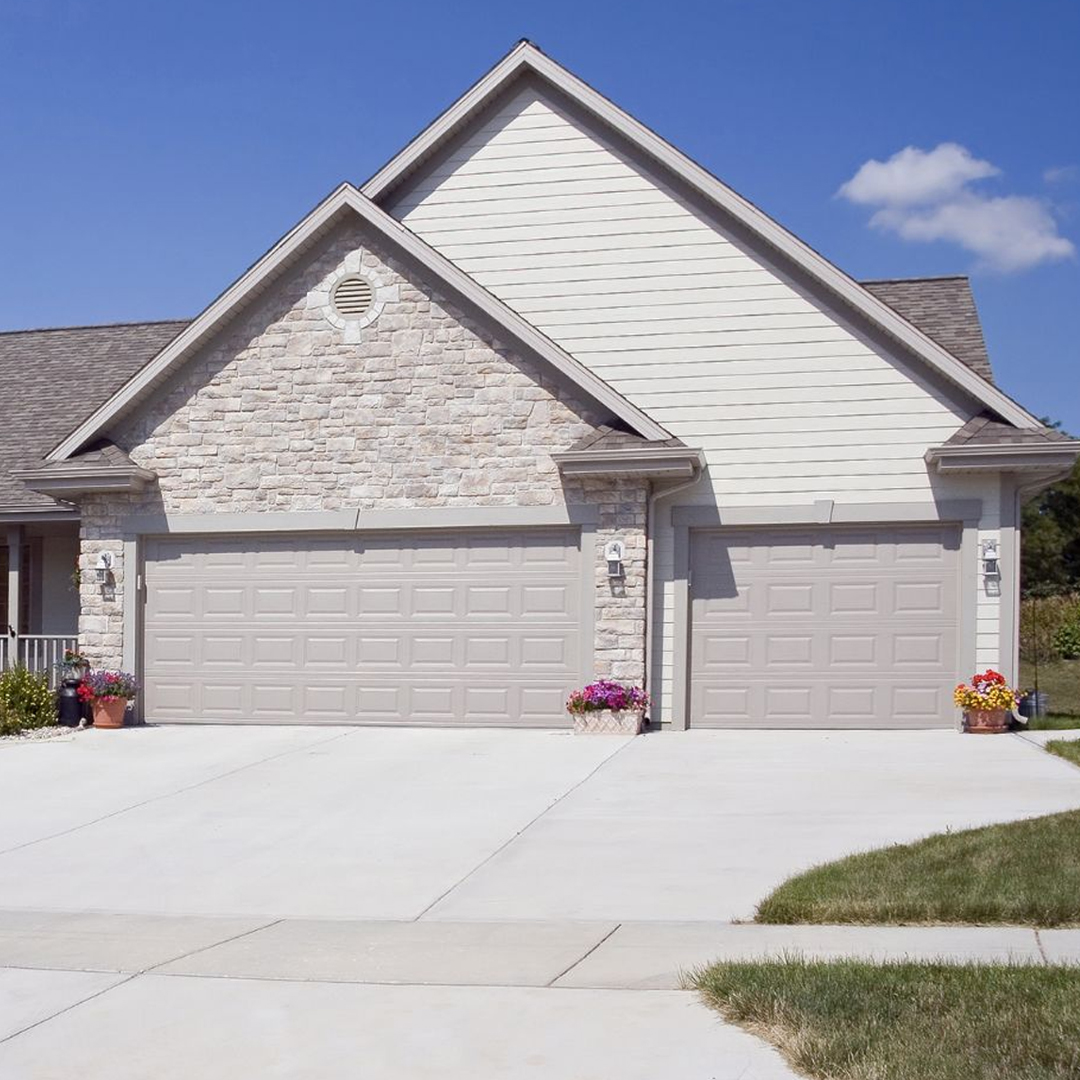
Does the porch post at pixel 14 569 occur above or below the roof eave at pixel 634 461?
below

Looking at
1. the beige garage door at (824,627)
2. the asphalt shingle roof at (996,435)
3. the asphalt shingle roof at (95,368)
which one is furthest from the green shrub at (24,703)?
the asphalt shingle roof at (996,435)

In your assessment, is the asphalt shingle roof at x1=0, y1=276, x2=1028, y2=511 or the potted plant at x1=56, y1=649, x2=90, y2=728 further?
the potted plant at x1=56, y1=649, x2=90, y2=728

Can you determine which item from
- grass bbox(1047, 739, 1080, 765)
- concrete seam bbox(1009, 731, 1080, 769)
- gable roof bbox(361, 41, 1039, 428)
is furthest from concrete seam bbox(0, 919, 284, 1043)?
gable roof bbox(361, 41, 1039, 428)

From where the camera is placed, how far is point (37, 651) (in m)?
19.1

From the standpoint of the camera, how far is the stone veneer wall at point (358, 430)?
53.7ft

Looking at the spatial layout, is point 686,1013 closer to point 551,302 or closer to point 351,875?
point 351,875

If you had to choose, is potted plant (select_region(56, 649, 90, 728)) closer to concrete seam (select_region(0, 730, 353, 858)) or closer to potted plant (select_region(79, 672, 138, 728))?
potted plant (select_region(79, 672, 138, 728))

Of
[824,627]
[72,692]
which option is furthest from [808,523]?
[72,692]

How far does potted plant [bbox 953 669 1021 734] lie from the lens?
1547 centimetres

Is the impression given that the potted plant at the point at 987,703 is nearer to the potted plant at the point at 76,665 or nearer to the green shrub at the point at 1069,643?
the potted plant at the point at 76,665

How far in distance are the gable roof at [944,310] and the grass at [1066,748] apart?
4.83 meters

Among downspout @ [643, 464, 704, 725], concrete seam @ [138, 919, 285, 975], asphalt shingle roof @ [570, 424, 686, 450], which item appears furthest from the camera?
downspout @ [643, 464, 704, 725]

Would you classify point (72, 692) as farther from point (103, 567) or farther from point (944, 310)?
point (944, 310)

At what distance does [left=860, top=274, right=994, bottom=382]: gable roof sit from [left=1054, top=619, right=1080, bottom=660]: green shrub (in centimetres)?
972
